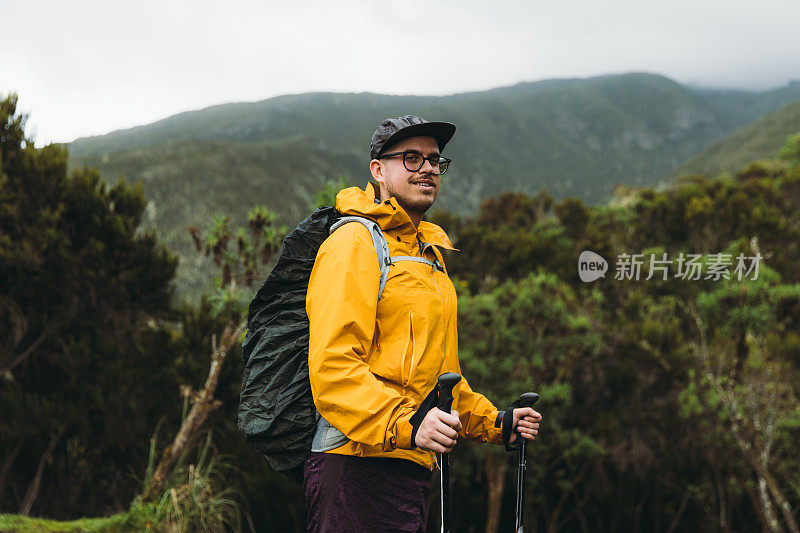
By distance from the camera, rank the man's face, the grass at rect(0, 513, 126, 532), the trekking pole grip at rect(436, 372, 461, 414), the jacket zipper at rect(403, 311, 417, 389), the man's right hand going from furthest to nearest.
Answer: the grass at rect(0, 513, 126, 532) < the man's face < the jacket zipper at rect(403, 311, 417, 389) < the trekking pole grip at rect(436, 372, 461, 414) < the man's right hand

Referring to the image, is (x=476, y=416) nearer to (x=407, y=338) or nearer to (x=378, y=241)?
(x=407, y=338)

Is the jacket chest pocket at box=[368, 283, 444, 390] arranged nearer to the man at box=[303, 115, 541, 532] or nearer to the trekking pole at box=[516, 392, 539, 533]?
the man at box=[303, 115, 541, 532]

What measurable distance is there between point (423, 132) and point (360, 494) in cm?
100

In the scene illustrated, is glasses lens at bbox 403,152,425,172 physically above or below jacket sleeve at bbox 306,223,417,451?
above

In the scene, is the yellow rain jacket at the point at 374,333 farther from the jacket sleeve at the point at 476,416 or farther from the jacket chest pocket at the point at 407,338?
the jacket sleeve at the point at 476,416

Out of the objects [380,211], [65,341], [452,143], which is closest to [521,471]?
[380,211]

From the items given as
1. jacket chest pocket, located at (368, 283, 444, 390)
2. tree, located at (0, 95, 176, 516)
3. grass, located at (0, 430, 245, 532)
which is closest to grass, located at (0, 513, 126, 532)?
grass, located at (0, 430, 245, 532)

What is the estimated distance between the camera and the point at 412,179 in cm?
169

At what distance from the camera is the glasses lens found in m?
1.70

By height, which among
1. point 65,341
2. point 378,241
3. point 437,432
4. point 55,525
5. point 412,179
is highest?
point 412,179

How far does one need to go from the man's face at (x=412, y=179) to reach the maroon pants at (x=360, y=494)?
702mm

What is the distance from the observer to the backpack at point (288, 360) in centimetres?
148

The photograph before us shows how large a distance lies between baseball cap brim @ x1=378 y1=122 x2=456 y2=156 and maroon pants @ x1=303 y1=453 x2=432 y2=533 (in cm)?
87

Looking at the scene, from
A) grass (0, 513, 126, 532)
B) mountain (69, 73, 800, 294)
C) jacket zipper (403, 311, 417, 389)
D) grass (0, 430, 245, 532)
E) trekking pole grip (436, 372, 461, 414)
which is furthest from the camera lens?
mountain (69, 73, 800, 294)
